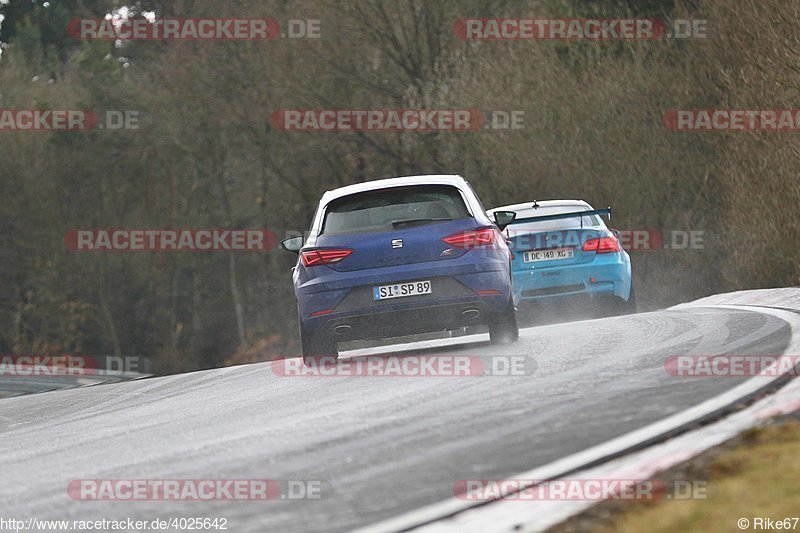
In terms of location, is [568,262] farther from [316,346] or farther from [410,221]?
[316,346]

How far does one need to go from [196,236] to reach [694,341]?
153 ft

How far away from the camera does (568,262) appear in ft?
60.1

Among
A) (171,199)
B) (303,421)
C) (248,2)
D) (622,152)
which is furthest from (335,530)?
(171,199)

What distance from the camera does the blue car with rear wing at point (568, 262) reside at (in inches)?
721

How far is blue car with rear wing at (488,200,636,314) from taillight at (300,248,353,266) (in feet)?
18.1

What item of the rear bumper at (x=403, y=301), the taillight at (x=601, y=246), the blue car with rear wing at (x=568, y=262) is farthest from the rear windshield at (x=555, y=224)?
the rear bumper at (x=403, y=301)

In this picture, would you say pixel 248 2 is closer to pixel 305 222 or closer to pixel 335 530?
pixel 305 222

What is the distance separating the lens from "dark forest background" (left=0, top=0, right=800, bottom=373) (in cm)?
2856

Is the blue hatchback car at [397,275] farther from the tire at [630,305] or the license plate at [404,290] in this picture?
the tire at [630,305]

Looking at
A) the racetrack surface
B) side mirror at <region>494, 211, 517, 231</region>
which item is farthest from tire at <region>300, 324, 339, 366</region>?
side mirror at <region>494, 211, 517, 231</region>

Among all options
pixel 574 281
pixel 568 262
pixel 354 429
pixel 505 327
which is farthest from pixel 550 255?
pixel 354 429

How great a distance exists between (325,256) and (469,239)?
4.22 ft

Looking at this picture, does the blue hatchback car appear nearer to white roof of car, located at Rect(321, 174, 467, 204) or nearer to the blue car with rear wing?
white roof of car, located at Rect(321, 174, 467, 204)

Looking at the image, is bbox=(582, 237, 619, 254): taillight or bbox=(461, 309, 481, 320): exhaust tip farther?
bbox=(582, 237, 619, 254): taillight
